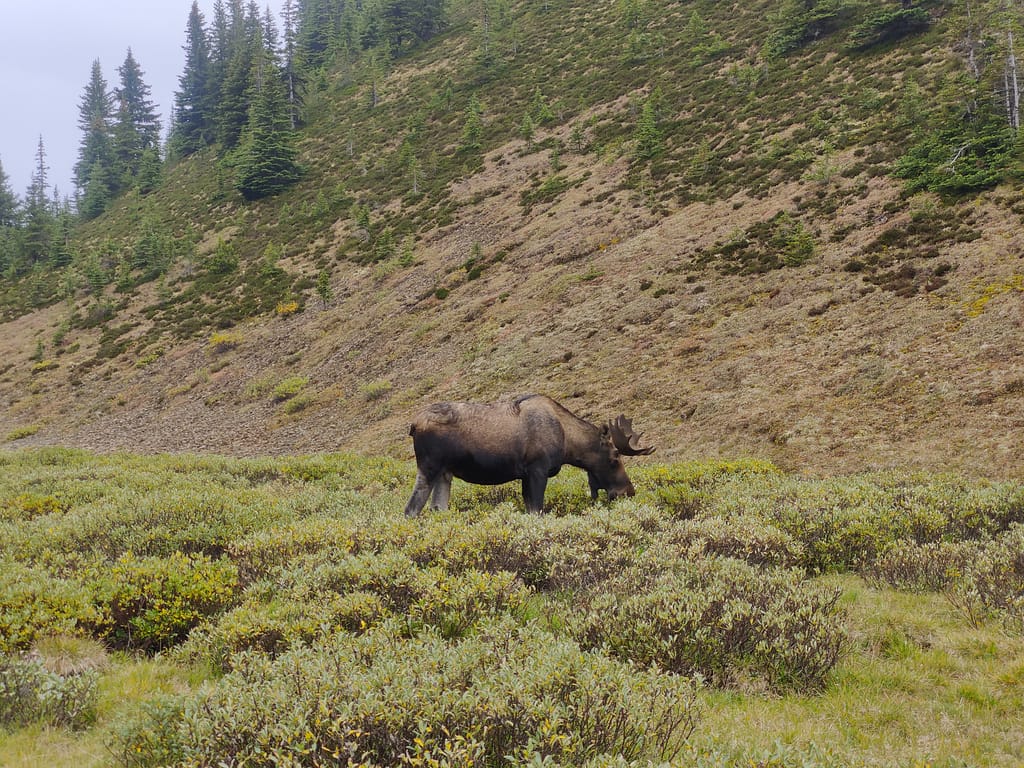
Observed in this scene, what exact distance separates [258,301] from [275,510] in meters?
34.9

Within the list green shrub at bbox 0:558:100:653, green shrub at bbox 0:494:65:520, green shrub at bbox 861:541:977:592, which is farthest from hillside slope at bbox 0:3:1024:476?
green shrub at bbox 0:558:100:653

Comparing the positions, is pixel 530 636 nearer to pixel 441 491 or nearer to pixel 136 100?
pixel 441 491

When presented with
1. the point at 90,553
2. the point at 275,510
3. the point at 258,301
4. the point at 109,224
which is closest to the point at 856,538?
the point at 275,510

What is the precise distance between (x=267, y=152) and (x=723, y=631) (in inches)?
2593

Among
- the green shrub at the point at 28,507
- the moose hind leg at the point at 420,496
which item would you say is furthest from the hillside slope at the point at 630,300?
the green shrub at the point at 28,507

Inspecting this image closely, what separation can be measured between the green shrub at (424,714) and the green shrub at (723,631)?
876 mm

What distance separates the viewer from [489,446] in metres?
10.2

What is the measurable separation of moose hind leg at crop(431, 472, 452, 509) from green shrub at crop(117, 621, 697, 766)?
19.8 ft

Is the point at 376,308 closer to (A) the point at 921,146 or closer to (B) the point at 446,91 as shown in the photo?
(A) the point at 921,146

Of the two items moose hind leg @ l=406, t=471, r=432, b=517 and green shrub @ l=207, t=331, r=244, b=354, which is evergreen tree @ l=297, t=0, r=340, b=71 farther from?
moose hind leg @ l=406, t=471, r=432, b=517

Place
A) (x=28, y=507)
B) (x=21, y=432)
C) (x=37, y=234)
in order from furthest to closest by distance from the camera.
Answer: (x=37, y=234) → (x=21, y=432) → (x=28, y=507)

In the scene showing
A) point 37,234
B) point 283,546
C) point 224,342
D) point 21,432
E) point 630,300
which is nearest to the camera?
point 283,546

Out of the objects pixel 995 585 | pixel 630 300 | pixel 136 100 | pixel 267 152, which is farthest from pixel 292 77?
pixel 995 585

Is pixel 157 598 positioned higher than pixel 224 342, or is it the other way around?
pixel 224 342
